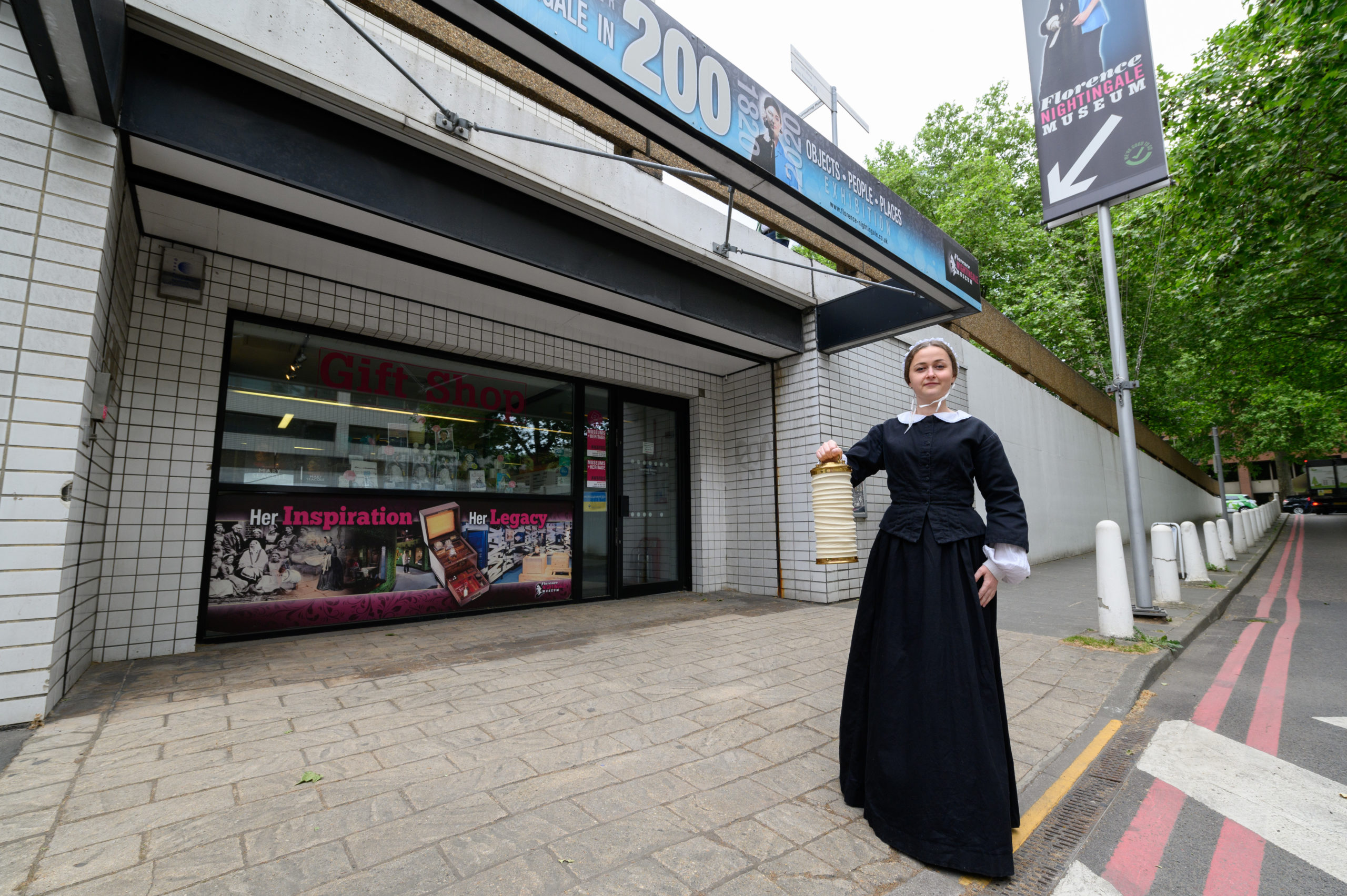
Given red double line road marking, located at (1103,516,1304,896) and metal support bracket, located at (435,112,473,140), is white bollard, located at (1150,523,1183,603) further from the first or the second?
metal support bracket, located at (435,112,473,140)

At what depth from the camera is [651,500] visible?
25.2ft

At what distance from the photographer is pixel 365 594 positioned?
17.1 feet

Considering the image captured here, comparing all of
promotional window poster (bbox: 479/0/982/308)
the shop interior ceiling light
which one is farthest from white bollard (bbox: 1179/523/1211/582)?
the shop interior ceiling light

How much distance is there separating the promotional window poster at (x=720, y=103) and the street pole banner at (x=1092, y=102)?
85.1 inches

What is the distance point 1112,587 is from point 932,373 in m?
3.92

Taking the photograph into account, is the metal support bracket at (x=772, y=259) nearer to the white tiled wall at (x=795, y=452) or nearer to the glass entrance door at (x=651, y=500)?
the white tiled wall at (x=795, y=452)

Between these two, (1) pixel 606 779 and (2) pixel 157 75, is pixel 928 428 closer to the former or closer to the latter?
(1) pixel 606 779

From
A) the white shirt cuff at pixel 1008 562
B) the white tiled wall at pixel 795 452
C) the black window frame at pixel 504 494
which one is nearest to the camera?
the white shirt cuff at pixel 1008 562

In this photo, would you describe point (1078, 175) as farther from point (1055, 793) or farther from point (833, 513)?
point (1055, 793)

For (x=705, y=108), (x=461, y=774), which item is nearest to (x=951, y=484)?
(x=461, y=774)

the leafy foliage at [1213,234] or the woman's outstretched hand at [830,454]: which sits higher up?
the leafy foliage at [1213,234]

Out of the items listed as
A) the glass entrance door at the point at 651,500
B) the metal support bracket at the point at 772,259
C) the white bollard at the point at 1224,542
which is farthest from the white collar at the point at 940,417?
the white bollard at the point at 1224,542

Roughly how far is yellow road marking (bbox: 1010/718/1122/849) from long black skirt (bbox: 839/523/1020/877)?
0.19ft

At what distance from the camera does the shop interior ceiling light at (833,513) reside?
2.27 metres
